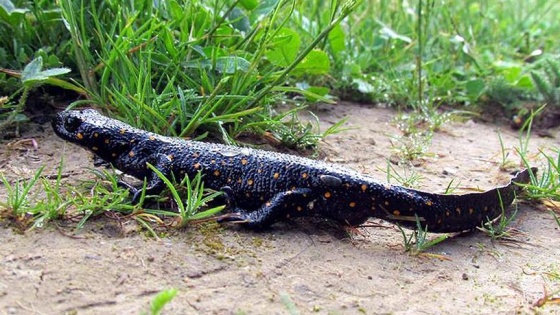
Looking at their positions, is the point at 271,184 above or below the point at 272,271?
above

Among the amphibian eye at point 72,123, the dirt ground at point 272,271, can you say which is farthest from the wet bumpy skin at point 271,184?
the dirt ground at point 272,271

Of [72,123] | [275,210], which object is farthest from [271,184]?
[72,123]

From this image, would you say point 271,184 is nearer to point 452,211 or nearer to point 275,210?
point 275,210

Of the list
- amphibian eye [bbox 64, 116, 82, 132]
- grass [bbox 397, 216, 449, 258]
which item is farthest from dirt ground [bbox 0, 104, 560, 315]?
amphibian eye [bbox 64, 116, 82, 132]

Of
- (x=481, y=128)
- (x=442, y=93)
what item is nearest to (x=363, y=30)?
(x=442, y=93)

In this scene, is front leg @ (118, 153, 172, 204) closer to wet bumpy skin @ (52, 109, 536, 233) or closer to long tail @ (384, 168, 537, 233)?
wet bumpy skin @ (52, 109, 536, 233)

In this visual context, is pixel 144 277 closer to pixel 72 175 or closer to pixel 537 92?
pixel 72 175
